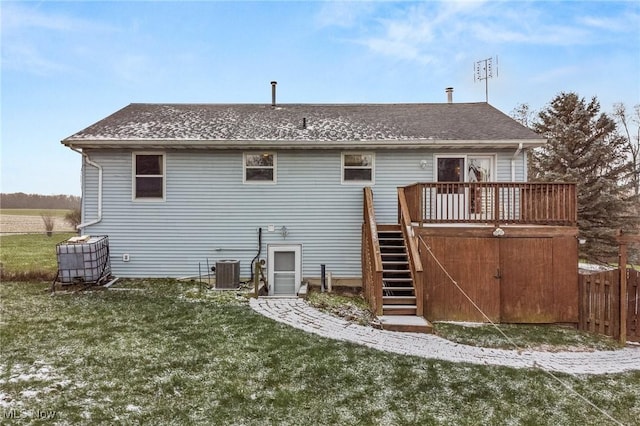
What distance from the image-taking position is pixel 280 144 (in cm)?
880

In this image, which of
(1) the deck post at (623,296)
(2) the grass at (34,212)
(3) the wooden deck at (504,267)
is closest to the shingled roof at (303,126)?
(3) the wooden deck at (504,267)

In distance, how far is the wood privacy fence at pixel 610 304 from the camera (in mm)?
5762

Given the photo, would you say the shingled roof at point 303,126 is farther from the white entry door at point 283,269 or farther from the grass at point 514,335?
the grass at point 514,335

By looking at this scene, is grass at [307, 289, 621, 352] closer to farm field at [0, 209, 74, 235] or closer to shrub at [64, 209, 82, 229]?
farm field at [0, 209, 74, 235]

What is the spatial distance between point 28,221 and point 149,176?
50.9 ft

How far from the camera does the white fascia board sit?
8.59m

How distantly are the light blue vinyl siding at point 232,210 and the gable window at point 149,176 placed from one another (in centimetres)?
A: 19

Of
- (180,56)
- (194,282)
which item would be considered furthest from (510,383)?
(180,56)

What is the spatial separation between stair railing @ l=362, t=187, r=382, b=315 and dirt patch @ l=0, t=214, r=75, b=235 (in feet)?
51.2

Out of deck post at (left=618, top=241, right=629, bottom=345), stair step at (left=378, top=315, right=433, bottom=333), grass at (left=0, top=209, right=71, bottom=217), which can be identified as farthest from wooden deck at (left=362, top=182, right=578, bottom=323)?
grass at (left=0, top=209, right=71, bottom=217)

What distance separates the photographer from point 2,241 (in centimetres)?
1528

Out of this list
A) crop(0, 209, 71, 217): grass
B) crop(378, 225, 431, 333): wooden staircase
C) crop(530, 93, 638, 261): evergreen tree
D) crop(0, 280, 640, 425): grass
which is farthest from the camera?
crop(0, 209, 71, 217): grass

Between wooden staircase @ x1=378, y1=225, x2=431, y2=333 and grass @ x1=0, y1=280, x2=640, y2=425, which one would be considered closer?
grass @ x1=0, y1=280, x2=640, y2=425

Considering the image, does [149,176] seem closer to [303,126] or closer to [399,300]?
[303,126]
